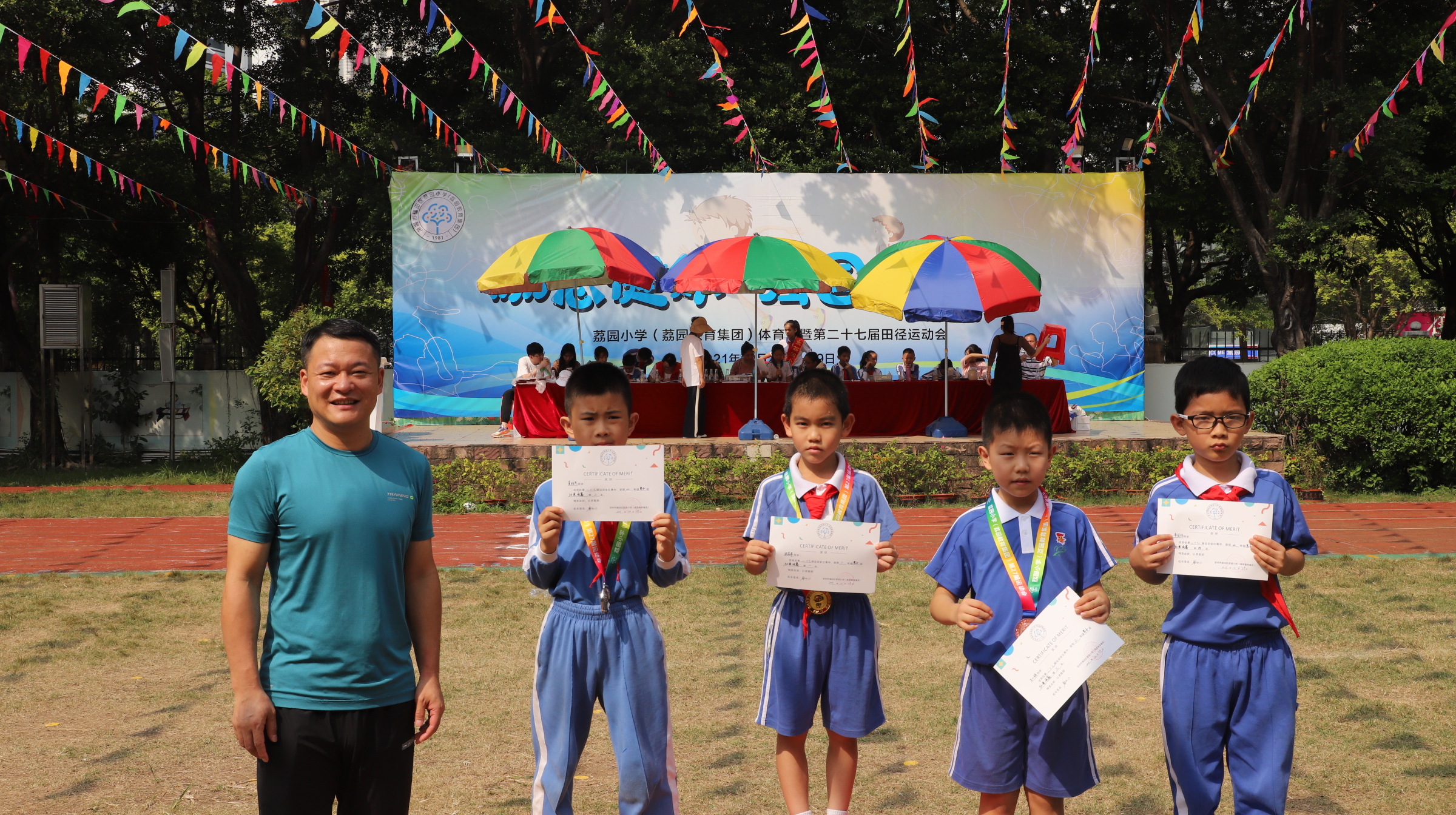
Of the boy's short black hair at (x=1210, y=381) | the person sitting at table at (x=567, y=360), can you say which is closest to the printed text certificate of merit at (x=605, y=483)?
the boy's short black hair at (x=1210, y=381)

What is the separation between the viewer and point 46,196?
16.2 meters

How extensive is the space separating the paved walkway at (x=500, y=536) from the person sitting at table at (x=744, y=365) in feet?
14.2

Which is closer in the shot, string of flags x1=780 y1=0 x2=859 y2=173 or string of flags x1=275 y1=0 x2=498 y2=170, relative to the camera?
string of flags x1=275 y1=0 x2=498 y2=170

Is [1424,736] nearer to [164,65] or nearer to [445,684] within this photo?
[445,684]

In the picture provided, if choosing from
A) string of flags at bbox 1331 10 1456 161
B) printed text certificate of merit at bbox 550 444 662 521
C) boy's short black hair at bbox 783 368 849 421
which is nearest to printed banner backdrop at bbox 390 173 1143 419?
string of flags at bbox 1331 10 1456 161

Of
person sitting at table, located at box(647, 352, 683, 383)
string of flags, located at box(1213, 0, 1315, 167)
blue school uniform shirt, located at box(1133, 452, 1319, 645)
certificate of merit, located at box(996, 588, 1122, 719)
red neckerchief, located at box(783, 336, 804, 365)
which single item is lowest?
certificate of merit, located at box(996, 588, 1122, 719)

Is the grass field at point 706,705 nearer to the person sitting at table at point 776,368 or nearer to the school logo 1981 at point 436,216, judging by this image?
the person sitting at table at point 776,368

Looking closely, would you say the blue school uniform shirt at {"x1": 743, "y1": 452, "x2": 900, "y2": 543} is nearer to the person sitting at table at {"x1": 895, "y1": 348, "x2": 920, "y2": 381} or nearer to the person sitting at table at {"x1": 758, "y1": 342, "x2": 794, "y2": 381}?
the person sitting at table at {"x1": 758, "y1": 342, "x2": 794, "y2": 381}

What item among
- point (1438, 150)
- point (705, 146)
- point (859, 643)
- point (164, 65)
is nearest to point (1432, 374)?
point (1438, 150)

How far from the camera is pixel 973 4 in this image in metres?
19.3

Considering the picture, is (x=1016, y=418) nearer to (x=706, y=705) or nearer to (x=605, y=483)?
(x=605, y=483)

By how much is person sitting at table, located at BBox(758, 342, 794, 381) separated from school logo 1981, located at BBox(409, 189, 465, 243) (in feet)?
17.0

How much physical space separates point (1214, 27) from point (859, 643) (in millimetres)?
16243

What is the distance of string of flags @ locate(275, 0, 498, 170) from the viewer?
1039 cm
